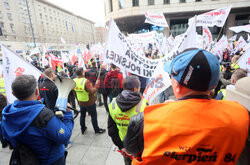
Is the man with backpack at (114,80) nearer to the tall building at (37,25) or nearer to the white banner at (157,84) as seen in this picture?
the white banner at (157,84)

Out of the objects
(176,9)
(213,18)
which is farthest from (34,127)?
(176,9)

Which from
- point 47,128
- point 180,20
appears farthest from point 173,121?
point 180,20

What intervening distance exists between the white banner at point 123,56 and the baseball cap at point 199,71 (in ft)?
6.41

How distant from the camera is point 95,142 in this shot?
11.6 ft

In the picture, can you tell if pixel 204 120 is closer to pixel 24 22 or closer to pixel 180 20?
pixel 180 20

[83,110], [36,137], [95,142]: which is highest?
[36,137]

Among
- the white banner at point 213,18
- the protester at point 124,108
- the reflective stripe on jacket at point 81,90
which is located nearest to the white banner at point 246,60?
the white banner at point 213,18

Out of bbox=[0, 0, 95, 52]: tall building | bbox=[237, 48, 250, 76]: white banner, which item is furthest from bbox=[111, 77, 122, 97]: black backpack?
bbox=[0, 0, 95, 52]: tall building

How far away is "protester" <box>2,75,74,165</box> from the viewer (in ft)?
4.50

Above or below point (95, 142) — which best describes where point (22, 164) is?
above

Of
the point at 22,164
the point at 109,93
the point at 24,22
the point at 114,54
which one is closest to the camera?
the point at 22,164

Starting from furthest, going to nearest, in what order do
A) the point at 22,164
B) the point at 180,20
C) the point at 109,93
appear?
the point at 180,20 < the point at 109,93 < the point at 22,164

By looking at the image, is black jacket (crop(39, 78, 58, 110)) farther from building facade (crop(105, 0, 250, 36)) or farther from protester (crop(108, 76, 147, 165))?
building facade (crop(105, 0, 250, 36))

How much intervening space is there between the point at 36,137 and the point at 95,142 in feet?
7.57
